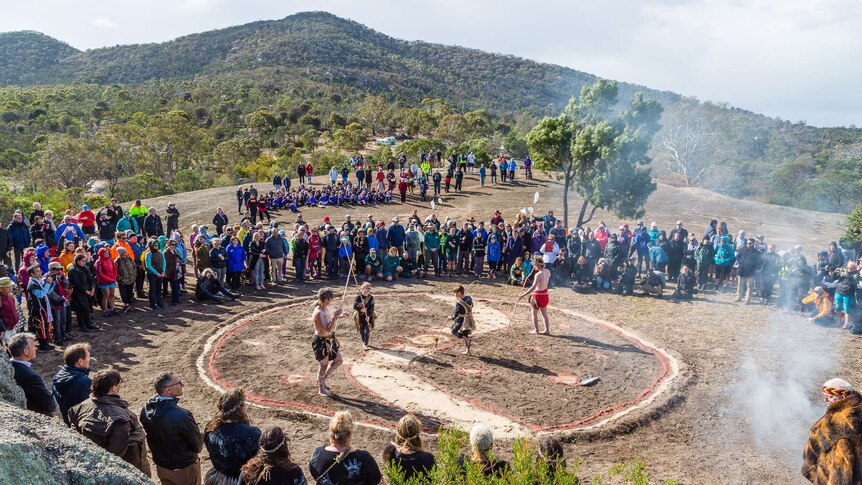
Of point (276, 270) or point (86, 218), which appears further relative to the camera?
point (86, 218)

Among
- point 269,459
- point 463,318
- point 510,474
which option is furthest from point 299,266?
point 510,474

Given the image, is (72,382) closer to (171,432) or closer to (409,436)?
(171,432)

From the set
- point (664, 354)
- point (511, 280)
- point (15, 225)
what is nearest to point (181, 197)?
point (15, 225)

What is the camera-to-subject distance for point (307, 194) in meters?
31.0

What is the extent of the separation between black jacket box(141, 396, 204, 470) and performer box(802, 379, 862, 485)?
6398 mm

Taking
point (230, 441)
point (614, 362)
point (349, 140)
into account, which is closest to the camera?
point (230, 441)

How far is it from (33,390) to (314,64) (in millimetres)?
115781

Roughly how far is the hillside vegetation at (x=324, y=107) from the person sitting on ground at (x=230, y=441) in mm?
21583

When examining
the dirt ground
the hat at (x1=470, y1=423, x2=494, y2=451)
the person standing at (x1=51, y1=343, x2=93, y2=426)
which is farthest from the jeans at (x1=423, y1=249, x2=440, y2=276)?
the hat at (x1=470, y1=423, x2=494, y2=451)

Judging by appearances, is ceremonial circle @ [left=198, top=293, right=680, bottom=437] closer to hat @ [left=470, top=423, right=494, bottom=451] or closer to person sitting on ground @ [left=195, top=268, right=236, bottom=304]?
person sitting on ground @ [left=195, top=268, right=236, bottom=304]

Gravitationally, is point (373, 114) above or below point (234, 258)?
above

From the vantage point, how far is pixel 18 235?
59.8 feet

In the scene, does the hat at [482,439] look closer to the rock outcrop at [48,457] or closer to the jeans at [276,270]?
the rock outcrop at [48,457]

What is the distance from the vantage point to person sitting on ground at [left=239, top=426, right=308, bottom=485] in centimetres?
545
